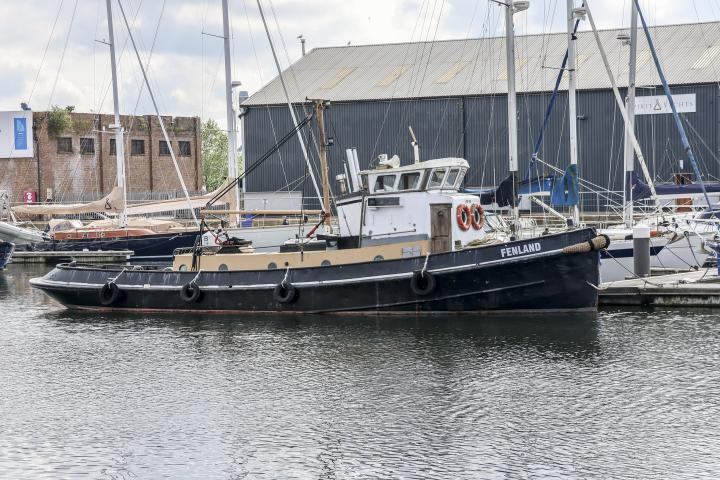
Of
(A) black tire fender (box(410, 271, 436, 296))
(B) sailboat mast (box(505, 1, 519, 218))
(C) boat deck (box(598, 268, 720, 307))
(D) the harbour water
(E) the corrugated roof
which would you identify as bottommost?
(D) the harbour water

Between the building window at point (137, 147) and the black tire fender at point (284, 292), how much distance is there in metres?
47.6

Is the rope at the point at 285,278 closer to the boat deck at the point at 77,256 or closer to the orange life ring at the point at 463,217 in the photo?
the orange life ring at the point at 463,217

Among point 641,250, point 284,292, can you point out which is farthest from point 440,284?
point 641,250

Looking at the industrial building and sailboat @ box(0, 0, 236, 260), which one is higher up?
the industrial building

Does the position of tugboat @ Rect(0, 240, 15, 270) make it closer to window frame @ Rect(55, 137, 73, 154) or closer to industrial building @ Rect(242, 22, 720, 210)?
industrial building @ Rect(242, 22, 720, 210)

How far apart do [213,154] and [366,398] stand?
3518 inches

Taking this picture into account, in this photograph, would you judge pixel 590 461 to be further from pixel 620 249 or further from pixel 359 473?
pixel 620 249

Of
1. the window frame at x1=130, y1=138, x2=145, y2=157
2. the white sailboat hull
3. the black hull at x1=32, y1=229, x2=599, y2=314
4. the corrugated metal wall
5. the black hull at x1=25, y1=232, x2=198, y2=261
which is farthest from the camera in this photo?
the window frame at x1=130, y1=138, x2=145, y2=157

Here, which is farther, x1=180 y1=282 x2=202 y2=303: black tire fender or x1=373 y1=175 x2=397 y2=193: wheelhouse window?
x1=180 y1=282 x2=202 y2=303: black tire fender

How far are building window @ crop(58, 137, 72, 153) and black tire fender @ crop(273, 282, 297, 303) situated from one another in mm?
45682

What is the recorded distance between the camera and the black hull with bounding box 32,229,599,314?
85.8 ft

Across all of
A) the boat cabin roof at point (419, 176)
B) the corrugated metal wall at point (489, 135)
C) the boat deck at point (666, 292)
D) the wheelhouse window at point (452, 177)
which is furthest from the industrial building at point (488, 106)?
the boat cabin roof at point (419, 176)

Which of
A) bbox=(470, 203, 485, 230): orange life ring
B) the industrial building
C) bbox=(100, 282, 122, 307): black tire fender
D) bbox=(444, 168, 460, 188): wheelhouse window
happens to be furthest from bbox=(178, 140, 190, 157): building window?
bbox=(470, 203, 485, 230): orange life ring

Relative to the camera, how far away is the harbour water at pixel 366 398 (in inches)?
617
